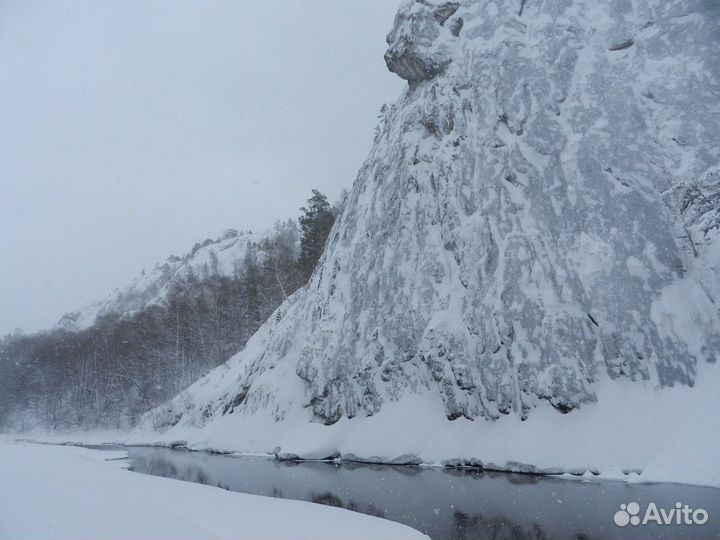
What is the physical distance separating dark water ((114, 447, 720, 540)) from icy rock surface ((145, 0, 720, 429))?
5265mm

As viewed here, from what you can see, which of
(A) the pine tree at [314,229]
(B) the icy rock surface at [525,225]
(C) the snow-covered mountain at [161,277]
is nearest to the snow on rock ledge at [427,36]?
(B) the icy rock surface at [525,225]

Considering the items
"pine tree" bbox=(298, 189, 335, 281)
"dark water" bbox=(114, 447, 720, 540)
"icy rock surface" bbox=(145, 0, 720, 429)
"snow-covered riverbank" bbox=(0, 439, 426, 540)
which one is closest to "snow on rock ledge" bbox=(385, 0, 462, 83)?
"icy rock surface" bbox=(145, 0, 720, 429)

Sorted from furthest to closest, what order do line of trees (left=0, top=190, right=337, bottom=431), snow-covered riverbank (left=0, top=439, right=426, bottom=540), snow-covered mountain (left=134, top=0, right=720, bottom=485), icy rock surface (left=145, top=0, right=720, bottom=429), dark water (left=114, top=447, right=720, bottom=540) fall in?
line of trees (left=0, top=190, right=337, bottom=431)
icy rock surface (left=145, top=0, right=720, bottom=429)
snow-covered mountain (left=134, top=0, right=720, bottom=485)
dark water (left=114, top=447, right=720, bottom=540)
snow-covered riverbank (left=0, top=439, right=426, bottom=540)

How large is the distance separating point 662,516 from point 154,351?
61040 mm

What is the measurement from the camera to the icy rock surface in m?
21.4

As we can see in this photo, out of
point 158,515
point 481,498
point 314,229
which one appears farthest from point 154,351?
point 158,515

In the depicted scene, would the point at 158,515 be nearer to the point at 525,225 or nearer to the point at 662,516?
the point at 662,516

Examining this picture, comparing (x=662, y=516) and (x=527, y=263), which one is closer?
(x=662, y=516)

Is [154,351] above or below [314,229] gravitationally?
below

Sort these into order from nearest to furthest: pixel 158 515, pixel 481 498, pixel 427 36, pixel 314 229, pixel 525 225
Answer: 1. pixel 158 515
2. pixel 481 498
3. pixel 525 225
4. pixel 427 36
5. pixel 314 229

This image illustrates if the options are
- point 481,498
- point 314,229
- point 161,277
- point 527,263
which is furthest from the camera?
point 161,277

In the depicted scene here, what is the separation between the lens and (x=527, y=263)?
79.7ft

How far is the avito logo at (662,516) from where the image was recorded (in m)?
10.9

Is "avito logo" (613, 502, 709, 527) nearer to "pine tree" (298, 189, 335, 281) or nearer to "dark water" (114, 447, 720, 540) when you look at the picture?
"dark water" (114, 447, 720, 540)
